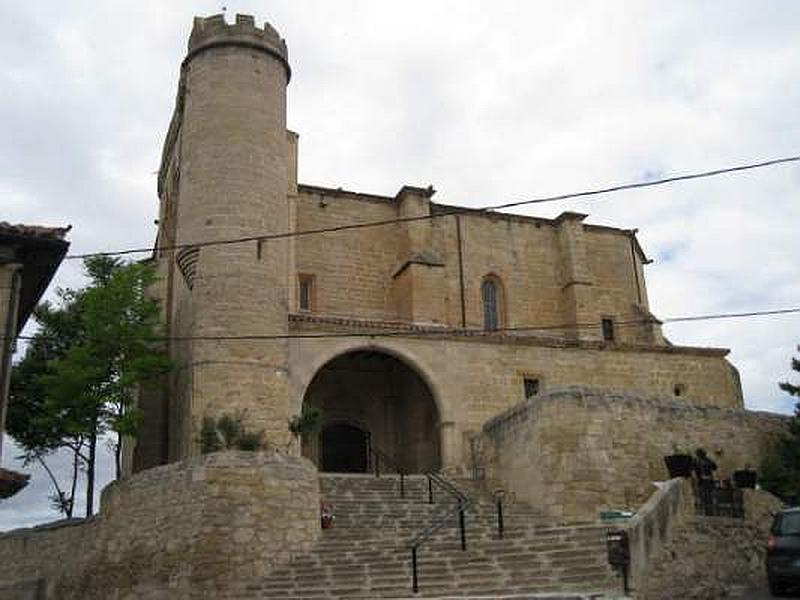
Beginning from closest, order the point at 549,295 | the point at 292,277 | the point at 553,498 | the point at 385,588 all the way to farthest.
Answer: the point at 385,588 → the point at 553,498 → the point at 292,277 → the point at 549,295

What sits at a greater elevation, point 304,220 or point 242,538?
point 304,220

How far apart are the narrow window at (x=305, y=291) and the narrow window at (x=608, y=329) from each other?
35.2 ft

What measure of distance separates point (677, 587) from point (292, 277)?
15.4 metres

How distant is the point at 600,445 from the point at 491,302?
12.9 metres

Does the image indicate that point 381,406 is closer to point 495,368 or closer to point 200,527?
point 495,368

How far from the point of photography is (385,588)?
1376 cm

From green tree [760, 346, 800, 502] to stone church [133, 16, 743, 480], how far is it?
1.92 metres

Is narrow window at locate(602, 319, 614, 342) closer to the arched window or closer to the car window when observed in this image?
the arched window

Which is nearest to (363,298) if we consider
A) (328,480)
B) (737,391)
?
(328,480)

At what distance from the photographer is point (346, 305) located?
2830 cm

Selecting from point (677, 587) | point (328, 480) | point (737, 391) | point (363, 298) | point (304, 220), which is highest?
point (304, 220)

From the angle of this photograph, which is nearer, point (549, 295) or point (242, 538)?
point (242, 538)

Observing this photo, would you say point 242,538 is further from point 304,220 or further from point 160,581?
point 304,220

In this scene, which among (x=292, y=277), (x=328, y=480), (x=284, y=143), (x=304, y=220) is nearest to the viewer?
(x=328, y=480)
